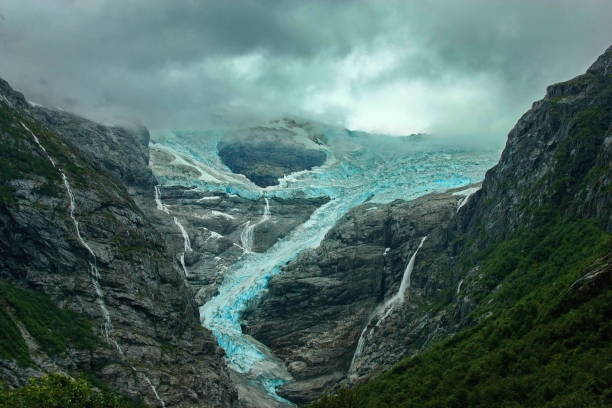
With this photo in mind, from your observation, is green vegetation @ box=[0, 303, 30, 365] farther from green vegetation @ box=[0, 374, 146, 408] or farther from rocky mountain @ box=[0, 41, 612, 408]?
green vegetation @ box=[0, 374, 146, 408]

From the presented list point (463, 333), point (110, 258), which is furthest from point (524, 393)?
point (110, 258)

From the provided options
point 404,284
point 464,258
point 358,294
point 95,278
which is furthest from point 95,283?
point 464,258

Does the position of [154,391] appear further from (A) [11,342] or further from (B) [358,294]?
(B) [358,294]

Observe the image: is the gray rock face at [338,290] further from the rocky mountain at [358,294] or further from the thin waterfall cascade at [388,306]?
the thin waterfall cascade at [388,306]

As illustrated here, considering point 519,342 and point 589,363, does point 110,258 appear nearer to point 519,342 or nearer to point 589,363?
point 519,342

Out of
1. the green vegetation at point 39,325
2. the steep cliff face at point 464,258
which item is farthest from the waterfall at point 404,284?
the green vegetation at point 39,325
